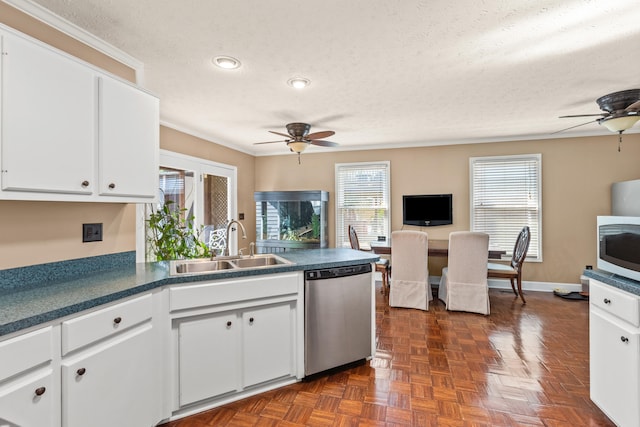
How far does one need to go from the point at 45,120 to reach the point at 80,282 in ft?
2.91

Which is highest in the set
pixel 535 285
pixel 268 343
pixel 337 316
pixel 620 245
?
pixel 620 245

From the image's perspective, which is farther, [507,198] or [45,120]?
[507,198]

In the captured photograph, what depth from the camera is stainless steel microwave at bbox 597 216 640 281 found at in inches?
67.5

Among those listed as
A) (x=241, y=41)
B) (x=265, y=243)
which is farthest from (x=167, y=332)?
(x=265, y=243)

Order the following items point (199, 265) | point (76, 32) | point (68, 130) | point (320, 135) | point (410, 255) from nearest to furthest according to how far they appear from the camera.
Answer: point (68, 130)
point (76, 32)
point (199, 265)
point (320, 135)
point (410, 255)

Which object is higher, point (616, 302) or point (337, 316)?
point (616, 302)

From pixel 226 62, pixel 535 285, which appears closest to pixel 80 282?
pixel 226 62

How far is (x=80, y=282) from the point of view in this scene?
5.86 ft

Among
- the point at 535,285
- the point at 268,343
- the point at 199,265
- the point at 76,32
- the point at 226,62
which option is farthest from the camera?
the point at 535,285

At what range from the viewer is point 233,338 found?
6.82 feet

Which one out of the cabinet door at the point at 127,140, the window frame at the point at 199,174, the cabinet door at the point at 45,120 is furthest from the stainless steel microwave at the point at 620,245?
the window frame at the point at 199,174

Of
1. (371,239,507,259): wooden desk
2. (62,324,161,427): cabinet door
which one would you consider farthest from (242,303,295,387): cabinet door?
(371,239,507,259): wooden desk

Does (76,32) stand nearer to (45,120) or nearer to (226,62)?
(45,120)

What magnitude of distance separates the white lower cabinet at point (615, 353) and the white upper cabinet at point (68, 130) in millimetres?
2918
